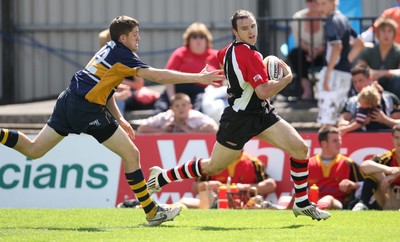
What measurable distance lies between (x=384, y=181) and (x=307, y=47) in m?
4.04

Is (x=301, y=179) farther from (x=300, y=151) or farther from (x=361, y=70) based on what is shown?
(x=361, y=70)

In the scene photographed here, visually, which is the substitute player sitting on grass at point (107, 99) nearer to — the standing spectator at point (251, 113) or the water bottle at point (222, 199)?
the standing spectator at point (251, 113)

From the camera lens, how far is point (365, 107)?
14.7 metres

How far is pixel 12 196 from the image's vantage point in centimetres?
1511

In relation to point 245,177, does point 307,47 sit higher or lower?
higher

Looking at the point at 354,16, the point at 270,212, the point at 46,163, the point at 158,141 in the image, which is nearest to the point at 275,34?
the point at 354,16

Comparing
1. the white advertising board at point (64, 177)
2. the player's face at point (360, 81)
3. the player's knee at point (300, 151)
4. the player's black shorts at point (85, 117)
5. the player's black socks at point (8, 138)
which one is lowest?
the white advertising board at point (64, 177)

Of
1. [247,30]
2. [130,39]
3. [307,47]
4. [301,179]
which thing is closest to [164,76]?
[130,39]

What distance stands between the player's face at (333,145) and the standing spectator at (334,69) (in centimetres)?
132

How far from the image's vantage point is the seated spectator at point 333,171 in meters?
13.8

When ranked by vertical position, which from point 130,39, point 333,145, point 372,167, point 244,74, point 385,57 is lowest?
point 372,167

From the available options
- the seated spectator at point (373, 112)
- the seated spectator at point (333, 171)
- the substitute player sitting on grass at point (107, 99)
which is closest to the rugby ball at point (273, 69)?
the substitute player sitting on grass at point (107, 99)

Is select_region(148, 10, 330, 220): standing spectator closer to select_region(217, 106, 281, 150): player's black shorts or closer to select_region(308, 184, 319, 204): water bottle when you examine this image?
select_region(217, 106, 281, 150): player's black shorts

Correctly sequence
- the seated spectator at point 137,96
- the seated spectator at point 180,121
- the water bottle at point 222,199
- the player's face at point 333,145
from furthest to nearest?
the seated spectator at point 137,96, the seated spectator at point 180,121, the player's face at point 333,145, the water bottle at point 222,199
